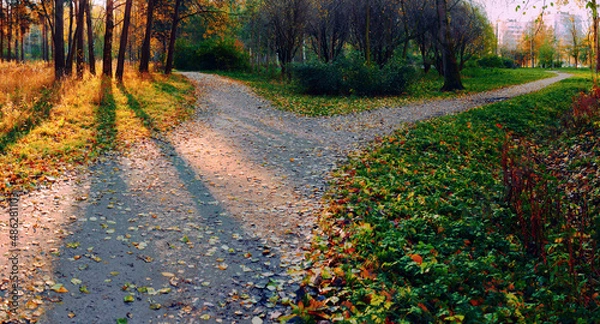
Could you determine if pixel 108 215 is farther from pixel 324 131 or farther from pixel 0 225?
pixel 324 131

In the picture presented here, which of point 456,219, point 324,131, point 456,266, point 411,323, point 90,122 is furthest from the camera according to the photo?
point 324,131

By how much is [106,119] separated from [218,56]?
3102 centimetres

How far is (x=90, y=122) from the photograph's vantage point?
36.2 ft

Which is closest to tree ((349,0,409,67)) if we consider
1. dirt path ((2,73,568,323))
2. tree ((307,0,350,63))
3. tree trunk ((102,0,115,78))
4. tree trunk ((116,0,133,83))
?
tree ((307,0,350,63))

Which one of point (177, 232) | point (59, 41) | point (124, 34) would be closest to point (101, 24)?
point (124, 34)

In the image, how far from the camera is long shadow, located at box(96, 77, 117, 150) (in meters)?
9.79

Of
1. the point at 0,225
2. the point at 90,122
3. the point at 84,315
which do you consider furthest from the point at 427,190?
the point at 90,122

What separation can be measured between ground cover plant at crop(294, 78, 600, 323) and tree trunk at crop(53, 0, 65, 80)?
12455 mm

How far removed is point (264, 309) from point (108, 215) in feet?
9.77

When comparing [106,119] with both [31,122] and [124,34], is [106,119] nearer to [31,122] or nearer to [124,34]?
[31,122]

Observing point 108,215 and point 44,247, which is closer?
point 44,247

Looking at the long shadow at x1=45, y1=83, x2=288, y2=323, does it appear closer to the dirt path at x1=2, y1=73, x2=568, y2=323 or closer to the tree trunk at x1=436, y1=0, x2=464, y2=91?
the dirt path at x1=2, y1=73, x2=568, y2=323

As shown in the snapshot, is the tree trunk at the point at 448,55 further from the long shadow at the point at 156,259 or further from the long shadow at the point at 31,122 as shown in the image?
the long shadow at the point at 156,259

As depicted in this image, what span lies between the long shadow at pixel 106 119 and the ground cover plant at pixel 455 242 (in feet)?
17.1
